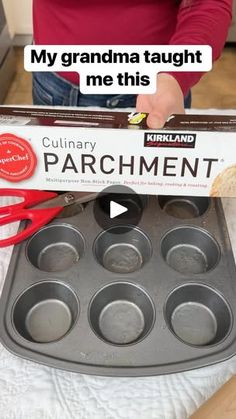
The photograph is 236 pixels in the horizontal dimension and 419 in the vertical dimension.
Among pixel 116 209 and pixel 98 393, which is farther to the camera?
pixel 116 209

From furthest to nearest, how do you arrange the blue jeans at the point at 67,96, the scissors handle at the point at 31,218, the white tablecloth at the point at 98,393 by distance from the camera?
1. the blue jeans at the point at 67,96
2. the scissors handle at the point at 31,218
3. the white tablecloth at the point at 98,393

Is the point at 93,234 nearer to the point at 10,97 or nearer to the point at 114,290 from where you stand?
the point at 114,290

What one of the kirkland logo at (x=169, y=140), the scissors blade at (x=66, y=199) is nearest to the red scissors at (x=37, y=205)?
the scissors blade at (x=66, y=199)

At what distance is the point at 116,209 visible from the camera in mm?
617

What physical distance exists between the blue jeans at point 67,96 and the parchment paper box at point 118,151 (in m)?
0.26

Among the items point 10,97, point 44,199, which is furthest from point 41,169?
point 10,97

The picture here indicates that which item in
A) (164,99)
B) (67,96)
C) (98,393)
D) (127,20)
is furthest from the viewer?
(67,96)

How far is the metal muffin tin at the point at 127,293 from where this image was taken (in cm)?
45

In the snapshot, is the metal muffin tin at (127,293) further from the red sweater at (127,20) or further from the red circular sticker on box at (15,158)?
the red sweater at (127,20)

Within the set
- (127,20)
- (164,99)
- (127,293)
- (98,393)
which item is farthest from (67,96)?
(98,393)

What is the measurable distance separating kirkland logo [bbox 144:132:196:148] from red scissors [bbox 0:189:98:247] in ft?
0.43

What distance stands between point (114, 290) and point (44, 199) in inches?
6.2

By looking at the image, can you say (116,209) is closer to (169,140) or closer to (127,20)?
(169,140)

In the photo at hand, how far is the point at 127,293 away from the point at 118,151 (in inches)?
6.9
